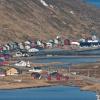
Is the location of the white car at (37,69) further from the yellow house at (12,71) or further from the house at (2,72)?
the house at (2,72)

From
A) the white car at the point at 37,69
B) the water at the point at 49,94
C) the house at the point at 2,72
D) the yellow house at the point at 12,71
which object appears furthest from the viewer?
the white car at the point at 37,69

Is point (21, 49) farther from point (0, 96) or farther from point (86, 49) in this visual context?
point (0, 96)

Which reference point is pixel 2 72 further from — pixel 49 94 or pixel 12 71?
pixel 49 94

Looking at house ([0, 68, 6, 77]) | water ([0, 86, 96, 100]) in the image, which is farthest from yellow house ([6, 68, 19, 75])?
water ([0, 86, 96, 100])

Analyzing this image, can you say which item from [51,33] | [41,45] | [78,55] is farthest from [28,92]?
[51,33]

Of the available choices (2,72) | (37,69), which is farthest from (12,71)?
(37,69)

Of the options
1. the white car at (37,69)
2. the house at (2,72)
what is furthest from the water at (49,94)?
the white car at (37,69)

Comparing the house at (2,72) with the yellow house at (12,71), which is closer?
the house at (2,72)

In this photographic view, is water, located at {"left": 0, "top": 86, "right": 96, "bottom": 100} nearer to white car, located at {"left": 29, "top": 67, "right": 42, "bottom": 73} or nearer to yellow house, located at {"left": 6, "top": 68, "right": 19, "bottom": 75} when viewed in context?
yellow house, located at {"left": 6, "top": 68, "right": 19, "bottom": 75}

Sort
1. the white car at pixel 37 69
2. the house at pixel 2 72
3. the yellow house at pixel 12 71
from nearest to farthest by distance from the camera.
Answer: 1. the house at pixel 2 72
2. the yellow house at pixel 12 71
3. the white car at pixel 37 69
